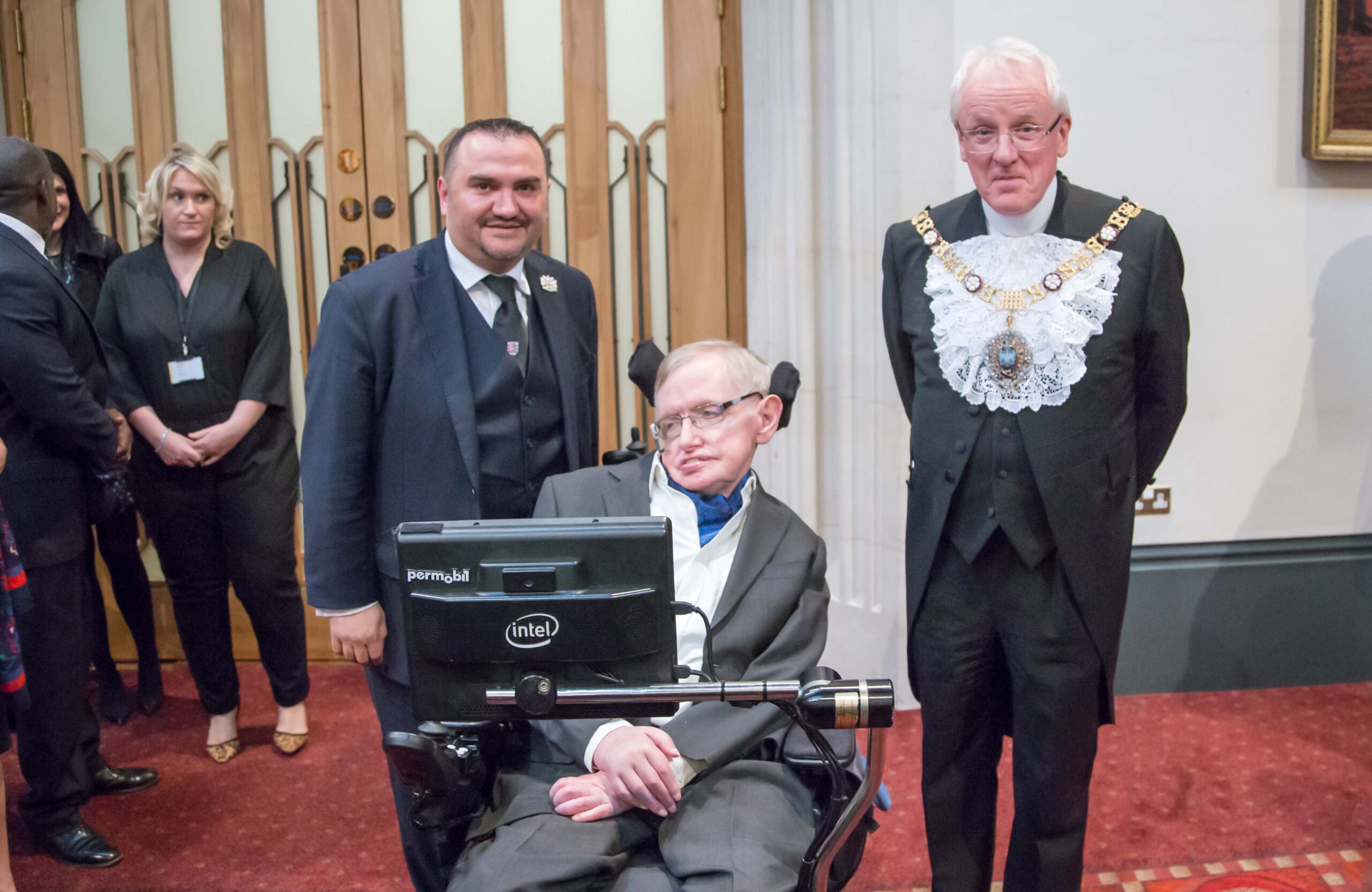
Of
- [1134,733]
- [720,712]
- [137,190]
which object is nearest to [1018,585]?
[720,712]

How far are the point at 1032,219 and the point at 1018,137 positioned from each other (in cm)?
17

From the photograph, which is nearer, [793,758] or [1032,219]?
[793,758]

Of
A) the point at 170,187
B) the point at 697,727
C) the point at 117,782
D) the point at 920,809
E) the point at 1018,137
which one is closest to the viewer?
the point at 697,727

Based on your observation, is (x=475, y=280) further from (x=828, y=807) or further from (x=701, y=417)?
(x=828, y=807)

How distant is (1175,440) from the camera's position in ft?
11.6

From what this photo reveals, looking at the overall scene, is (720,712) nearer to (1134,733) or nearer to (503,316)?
(503,316)

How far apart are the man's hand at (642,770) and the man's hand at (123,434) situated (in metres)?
2.00

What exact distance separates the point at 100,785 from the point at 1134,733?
2883mm

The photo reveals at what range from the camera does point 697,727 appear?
1830 mm

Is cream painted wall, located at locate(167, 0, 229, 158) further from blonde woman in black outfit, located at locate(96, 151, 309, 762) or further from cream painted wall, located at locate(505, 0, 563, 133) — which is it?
cream painted wall, located at locate(505, 0, 563, 133)

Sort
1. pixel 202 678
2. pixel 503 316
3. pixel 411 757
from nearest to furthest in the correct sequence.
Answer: pixel 411 757 → pixel 503 316 → pixel 202 678

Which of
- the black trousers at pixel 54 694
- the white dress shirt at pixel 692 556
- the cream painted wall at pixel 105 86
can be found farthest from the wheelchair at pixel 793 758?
the cream painted wall at pixel 105 86

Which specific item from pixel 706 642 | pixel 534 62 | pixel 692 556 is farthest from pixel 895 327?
pixel 534 62

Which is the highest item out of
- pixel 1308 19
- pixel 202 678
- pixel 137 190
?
pixel 1308 19
